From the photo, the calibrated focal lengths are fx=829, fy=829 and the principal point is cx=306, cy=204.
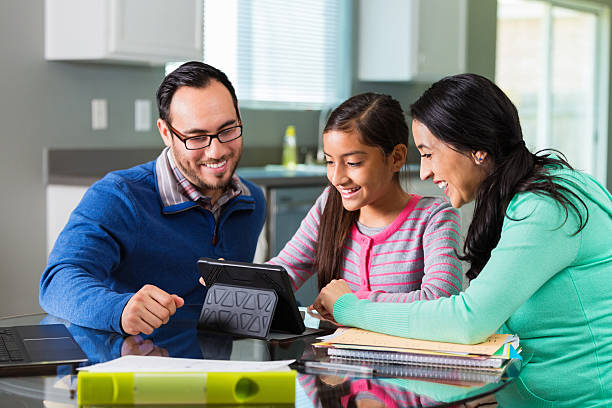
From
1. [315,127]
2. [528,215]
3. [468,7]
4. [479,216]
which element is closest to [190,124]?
[479,216]

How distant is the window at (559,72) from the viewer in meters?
6.79

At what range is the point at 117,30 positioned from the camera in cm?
337

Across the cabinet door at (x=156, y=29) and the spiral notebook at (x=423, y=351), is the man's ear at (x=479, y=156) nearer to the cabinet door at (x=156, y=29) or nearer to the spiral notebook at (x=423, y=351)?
the spiral notebook at (x=423, y=351)

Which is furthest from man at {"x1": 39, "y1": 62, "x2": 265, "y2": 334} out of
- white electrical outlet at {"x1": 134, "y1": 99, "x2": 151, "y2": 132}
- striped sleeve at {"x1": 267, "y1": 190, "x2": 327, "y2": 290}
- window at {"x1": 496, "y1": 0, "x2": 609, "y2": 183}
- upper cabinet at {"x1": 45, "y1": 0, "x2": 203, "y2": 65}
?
window at {"x1": 496, "y1": 0, "x2": 609, "y2": 183}

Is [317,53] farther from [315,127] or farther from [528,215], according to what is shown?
[528,215]

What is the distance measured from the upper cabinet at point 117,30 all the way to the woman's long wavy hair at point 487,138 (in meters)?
2.12

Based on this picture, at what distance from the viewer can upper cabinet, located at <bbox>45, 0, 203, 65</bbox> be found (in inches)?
133

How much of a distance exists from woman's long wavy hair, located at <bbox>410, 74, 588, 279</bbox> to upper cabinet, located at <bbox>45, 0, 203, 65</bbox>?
2116mm

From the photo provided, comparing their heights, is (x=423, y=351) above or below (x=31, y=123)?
below

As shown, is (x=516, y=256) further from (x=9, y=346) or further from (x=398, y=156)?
(x=9, y=346)

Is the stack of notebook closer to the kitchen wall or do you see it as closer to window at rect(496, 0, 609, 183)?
the kitchen wall

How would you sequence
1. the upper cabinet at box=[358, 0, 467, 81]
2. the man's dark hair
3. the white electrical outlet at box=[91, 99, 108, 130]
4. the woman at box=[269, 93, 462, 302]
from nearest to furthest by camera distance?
1. the woman at box=[269, 93, 462, 302]
2. the man's dark hair
3. the white electrical outlet at box=[91, 99, 108, 130]
4. the upper cabinet at box=[358, 0, 467, 81]

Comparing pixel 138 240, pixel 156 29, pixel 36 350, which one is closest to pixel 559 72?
pixel 156 29

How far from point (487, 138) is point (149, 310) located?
2.30 ft
